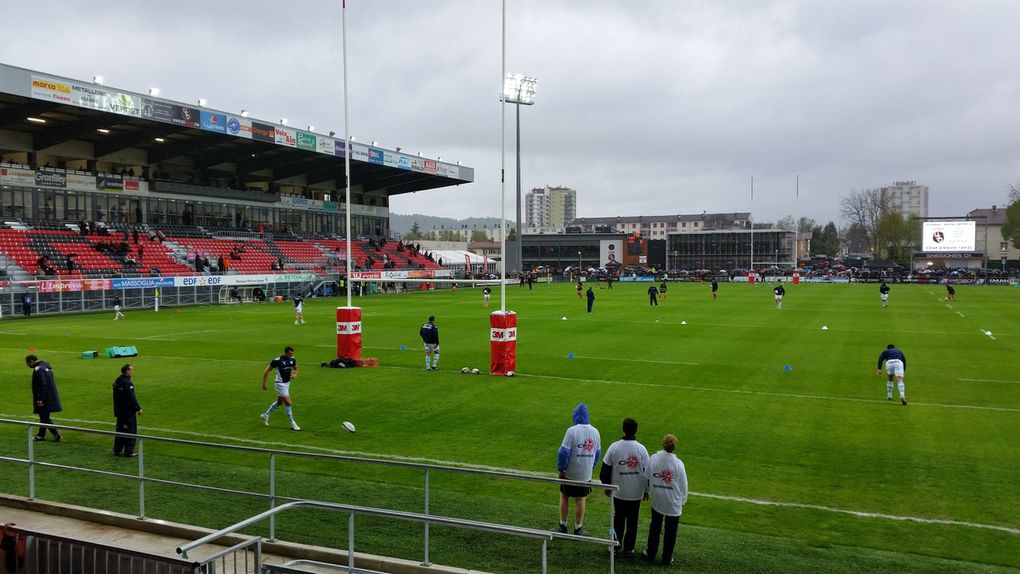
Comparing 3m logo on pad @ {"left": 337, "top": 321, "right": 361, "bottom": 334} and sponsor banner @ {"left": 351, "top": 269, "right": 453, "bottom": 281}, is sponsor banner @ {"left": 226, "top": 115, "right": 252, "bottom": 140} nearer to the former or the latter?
sponsor banner @ {"left": 351, "top": 269, "right": 453, "bottom": 281}

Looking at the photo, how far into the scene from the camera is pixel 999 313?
4141 cm

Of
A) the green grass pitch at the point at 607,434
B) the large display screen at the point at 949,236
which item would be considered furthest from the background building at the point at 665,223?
the green grass pitch at the point at 607,434

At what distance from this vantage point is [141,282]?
160 ft

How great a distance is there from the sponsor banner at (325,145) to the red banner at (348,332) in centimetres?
4250

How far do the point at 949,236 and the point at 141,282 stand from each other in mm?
101123

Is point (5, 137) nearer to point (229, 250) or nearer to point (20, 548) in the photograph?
point (229, 250)

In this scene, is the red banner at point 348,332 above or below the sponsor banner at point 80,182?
below

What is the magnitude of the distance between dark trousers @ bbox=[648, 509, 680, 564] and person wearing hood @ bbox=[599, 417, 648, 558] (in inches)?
8.9

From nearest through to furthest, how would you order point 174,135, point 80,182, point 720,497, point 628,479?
point 628,479
point 720,497
point 80,182
point 174,135

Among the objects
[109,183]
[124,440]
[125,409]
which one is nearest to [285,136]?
[109,183]

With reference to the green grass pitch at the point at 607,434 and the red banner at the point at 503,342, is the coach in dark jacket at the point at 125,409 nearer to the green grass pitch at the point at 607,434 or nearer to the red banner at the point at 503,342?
the green grass pitch at the point at 607,434

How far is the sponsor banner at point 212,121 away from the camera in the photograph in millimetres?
51000

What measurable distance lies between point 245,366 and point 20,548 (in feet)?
54.8

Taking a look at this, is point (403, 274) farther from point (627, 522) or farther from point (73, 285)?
point (627, 522)
